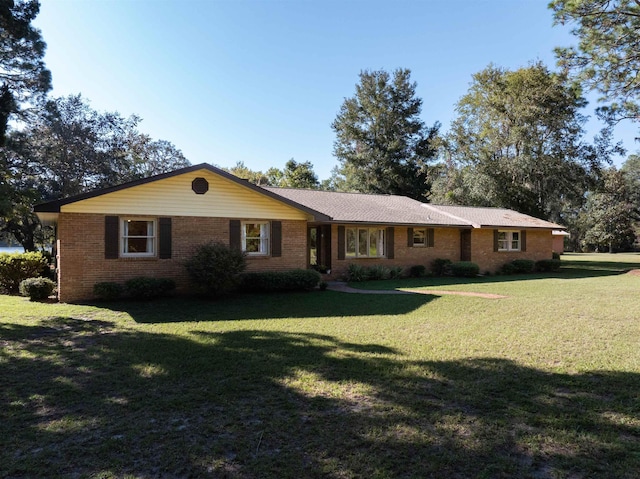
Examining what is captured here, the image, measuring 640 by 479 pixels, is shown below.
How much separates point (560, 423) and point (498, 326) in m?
4.55

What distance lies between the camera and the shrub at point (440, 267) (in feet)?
65.3

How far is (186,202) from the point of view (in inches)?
519

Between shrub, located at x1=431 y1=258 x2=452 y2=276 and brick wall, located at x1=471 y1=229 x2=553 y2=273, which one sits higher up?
brick wall, located at x1=471 y1=229 x2=553 y2=273

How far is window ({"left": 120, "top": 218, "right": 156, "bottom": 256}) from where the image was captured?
12742 mm

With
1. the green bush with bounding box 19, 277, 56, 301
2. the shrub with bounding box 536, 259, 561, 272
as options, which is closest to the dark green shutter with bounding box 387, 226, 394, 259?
the shrub with bounding box 536, 259, 561, 272

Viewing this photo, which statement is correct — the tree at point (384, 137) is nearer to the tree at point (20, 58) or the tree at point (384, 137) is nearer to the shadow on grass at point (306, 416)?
the tree at point (20, 58)

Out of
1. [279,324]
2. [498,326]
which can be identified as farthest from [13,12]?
[498,326]

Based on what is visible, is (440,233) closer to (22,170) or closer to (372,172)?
(372,172)

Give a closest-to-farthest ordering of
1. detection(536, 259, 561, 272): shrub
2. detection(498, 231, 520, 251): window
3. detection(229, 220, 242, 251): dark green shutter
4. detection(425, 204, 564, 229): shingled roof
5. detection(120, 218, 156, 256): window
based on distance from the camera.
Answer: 1. detection(120, 218, 156, 256): window
2. detection(229, 220, 242, 251): dark green shutter
3. detection(425, 204, 564, 229): shingled roof
4. detection(498, 231, 520, 251): window
5. detection(536, 259, 561, 272): shrub

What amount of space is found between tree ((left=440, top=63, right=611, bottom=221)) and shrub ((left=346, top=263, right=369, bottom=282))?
17.7m

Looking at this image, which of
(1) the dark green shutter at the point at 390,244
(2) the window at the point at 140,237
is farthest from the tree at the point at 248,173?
(2) the window at the point at 140,237

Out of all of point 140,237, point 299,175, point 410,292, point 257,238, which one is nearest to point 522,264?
point 410,292

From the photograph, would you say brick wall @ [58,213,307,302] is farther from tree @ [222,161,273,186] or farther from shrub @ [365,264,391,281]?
tree @ [222,161,273,186]

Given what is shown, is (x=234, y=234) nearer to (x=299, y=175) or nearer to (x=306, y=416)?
(x=306, y=416)
